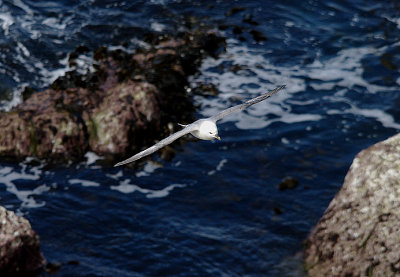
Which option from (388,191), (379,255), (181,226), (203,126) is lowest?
(181,226)

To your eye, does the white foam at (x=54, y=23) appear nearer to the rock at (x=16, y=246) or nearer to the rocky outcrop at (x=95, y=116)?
the rocky outcrop at (x=95, y=116)

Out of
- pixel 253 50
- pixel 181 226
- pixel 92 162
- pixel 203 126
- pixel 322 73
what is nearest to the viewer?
pixel 203 126

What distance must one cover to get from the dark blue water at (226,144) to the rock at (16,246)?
55 cm

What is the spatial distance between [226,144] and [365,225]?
15.9ft

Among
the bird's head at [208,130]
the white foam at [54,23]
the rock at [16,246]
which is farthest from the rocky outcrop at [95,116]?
the bird's head at [208,130]

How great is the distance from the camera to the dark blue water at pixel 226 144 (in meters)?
9.23

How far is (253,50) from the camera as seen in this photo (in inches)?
628

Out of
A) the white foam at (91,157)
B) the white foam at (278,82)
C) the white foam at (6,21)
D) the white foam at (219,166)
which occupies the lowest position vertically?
the white foam at (219,166)

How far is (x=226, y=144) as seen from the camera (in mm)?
12109

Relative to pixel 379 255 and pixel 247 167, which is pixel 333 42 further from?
pixel 379 255

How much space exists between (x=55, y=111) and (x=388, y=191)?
282 inches

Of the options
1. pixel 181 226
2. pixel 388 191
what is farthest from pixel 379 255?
pixel 181 226

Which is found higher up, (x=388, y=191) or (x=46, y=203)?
(x=388, y=191)

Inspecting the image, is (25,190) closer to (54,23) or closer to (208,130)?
(208,130)
